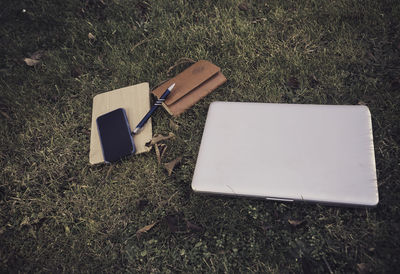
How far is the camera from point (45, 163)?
9.02ft

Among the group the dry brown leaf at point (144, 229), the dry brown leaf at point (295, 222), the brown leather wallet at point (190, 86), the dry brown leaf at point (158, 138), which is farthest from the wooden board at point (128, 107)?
the dry brown leaf at point (295, 222)

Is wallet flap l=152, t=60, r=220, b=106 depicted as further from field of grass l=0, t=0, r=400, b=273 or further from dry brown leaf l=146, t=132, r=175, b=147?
dry brown leaf l=146, t=132, r=175, b=147

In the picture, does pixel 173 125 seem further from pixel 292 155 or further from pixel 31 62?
pixel 31 62

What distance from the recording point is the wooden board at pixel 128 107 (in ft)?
8.54

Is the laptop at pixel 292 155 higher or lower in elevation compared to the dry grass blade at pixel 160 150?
higher

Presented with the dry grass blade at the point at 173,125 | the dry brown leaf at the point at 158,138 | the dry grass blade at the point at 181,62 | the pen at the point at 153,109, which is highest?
the dry grass blade at the point at 181,62

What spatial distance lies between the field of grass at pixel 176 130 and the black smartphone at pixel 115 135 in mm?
121

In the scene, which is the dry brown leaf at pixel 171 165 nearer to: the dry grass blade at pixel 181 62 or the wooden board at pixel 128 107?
the wooden board at pixel 128 107

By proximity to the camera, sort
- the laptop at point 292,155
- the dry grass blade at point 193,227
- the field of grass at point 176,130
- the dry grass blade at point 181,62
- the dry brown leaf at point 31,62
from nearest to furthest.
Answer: the laptop at point 292,155, the field of grass at point 176,130, the dry grass blade at point 193,227, the dry grass blade at point 181,62, the dry brown leaf at point 31,62

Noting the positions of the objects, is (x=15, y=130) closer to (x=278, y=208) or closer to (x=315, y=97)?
(x=278, y=208)

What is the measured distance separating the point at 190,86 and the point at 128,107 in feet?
1.98

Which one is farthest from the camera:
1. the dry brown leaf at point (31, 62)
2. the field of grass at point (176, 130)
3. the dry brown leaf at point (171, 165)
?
the dry brown leaf at point (31, 62)

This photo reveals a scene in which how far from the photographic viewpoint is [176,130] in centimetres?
264

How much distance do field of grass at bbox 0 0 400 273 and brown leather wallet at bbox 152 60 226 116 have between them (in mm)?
86
